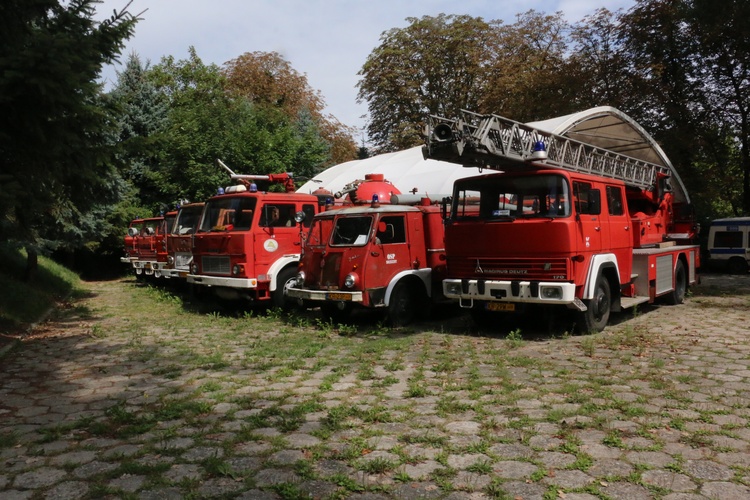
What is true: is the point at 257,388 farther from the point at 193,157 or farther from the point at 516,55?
the point at 516,55

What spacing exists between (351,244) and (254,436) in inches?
219

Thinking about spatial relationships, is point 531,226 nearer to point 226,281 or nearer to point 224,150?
point 226,281

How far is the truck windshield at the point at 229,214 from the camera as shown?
39.8 ft

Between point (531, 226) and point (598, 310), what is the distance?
1967mm

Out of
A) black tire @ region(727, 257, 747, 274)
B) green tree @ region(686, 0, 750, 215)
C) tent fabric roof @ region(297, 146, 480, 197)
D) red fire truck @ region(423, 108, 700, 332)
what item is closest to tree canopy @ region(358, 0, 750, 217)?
green tree @ region(686, 0, 750, 215)

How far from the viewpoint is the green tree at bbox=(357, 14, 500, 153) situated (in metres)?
31.7

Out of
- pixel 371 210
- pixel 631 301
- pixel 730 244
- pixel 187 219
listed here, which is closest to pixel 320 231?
pixel 371 210

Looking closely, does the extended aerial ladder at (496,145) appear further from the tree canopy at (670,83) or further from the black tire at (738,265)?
the black tire at (738,265)

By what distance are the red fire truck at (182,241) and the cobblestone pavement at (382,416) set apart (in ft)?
16.6

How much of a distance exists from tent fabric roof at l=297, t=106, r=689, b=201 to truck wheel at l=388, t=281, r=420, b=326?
9.41 feet

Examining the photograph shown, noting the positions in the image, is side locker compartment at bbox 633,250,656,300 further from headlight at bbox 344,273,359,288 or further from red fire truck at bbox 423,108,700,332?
headlight at bbox 344,273,359,288

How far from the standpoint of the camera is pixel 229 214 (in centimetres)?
1240

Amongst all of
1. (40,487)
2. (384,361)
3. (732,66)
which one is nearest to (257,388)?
(384,361)

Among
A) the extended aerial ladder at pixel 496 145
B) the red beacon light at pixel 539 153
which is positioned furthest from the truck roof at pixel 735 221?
A: the red beacon light at pixel 539 153
